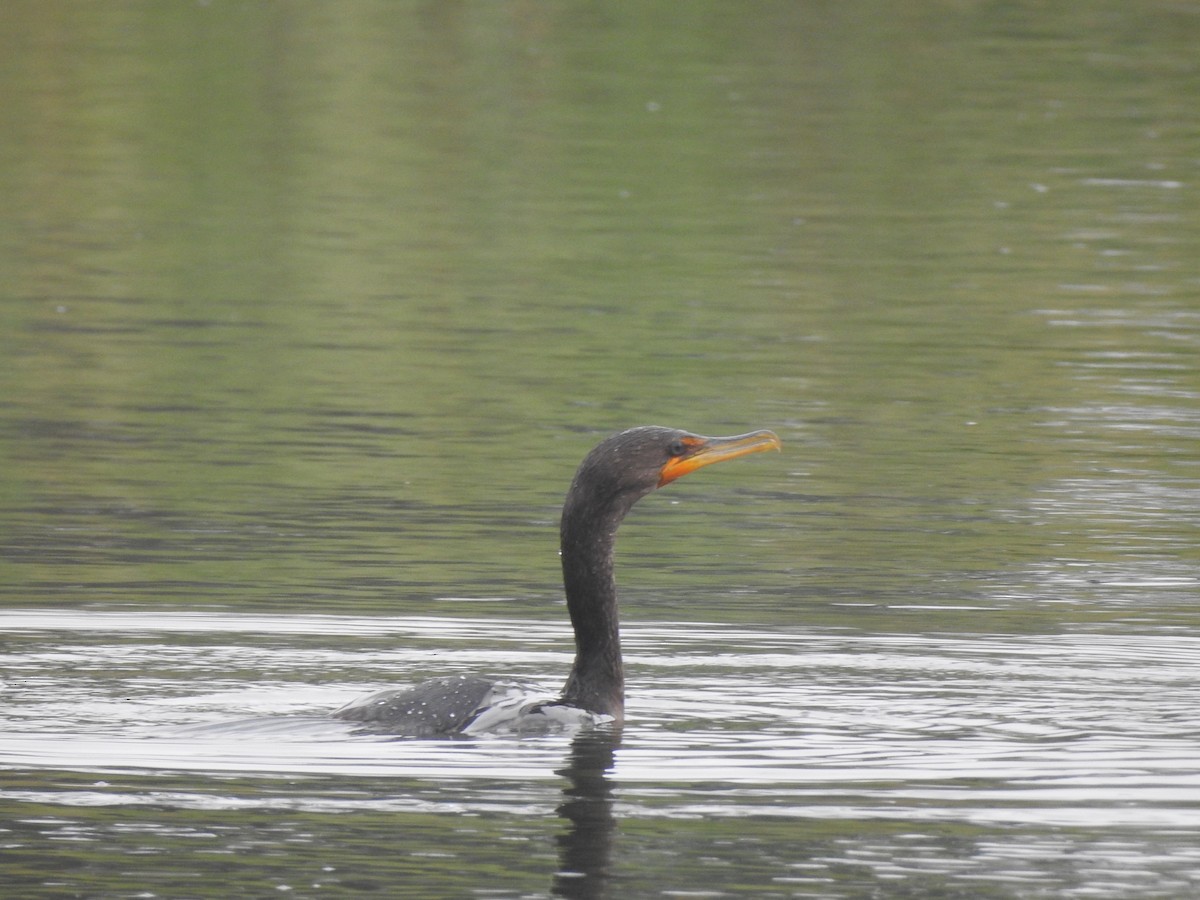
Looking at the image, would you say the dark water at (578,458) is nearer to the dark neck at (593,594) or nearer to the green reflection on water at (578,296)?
the green reflection on water at (578,296)

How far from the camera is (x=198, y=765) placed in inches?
313

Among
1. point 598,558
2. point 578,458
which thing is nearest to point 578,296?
point 578,458

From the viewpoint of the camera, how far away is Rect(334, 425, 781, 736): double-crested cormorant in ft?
27.6

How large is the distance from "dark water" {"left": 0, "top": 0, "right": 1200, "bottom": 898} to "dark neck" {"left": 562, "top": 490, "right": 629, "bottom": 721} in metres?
0.24

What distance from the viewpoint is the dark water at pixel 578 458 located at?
7402mm

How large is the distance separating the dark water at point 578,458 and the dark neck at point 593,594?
0.79 ft

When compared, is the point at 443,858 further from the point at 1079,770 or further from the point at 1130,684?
the point at 1130,684

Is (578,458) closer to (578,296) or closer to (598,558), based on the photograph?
(598,558)

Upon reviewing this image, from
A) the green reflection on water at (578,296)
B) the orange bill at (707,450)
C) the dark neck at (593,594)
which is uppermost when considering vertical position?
the orange bill at (707,450)

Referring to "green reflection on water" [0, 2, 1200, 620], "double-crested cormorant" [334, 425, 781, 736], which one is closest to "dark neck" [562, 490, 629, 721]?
"double-crested cormorant" [334, 425, 781, 736]

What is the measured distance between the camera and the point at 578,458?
47.4 feet

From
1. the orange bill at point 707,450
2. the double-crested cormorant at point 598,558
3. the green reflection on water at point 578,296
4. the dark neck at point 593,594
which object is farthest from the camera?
the green reflection on water at point 578,296

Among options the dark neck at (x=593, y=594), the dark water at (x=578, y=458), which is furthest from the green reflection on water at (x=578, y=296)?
the dark neck at (x=593, y=594)

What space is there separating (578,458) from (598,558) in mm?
5526
